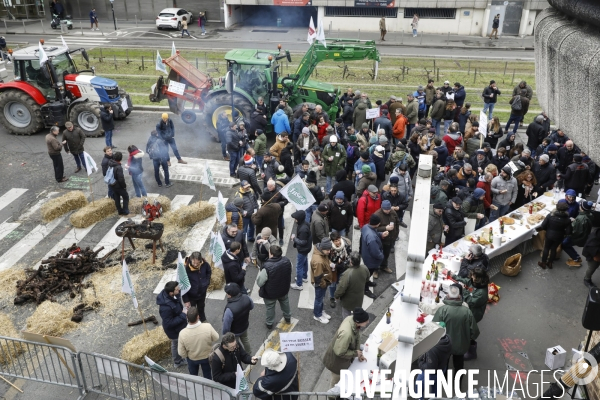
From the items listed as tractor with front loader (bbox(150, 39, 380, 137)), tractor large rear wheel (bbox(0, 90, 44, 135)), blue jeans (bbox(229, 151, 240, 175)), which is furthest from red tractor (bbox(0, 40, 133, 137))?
blue jeans (bbox(229, 151, 240, 175))

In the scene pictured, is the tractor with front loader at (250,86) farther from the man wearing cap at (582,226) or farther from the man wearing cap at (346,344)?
the man wearing cap at (346,344)

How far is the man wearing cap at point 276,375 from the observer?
6242mm

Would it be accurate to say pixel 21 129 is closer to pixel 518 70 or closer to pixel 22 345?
pixel 22 345

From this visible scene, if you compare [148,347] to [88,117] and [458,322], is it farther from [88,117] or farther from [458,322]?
[88,117]

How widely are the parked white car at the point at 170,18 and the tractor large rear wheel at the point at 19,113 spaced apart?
21681mm

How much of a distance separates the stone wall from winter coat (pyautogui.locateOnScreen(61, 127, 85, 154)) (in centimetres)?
1204

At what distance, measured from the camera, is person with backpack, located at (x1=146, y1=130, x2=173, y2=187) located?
13258 millimetres

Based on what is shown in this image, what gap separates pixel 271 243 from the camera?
9.34m

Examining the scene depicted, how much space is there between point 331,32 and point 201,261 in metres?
31.8

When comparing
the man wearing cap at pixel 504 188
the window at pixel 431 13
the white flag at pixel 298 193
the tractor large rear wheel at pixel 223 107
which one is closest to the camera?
the white flag at pixel 298 193

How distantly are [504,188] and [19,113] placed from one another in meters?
15.2

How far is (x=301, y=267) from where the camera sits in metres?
9.85

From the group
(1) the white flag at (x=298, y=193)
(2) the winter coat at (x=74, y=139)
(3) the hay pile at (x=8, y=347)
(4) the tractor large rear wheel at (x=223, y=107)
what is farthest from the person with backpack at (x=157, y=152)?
(3) the hay pile at (x=8, y=347)

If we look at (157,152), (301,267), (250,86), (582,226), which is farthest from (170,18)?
(582,226)
